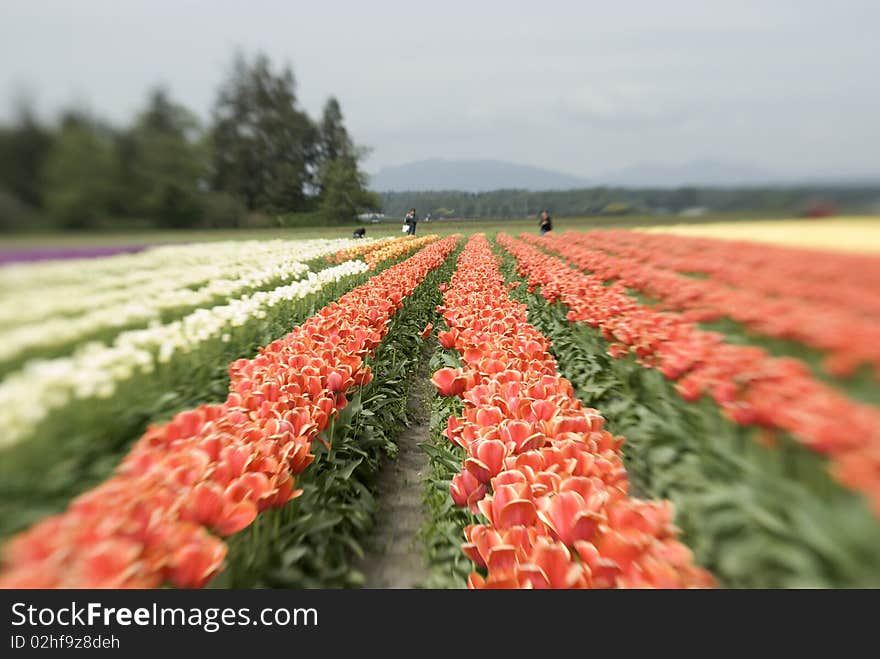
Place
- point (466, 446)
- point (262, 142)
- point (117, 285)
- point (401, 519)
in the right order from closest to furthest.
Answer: point (117, 285) → point (466, 446) → point (262, 142) → point (401, 519)

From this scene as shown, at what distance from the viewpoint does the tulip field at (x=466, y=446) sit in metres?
0.81

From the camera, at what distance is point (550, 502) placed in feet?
3.75

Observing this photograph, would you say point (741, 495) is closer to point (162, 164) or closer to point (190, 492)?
point (190, 492)

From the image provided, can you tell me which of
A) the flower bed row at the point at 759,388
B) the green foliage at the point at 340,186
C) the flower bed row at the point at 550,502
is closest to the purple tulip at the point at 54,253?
the flower bed row at the point at 550,502

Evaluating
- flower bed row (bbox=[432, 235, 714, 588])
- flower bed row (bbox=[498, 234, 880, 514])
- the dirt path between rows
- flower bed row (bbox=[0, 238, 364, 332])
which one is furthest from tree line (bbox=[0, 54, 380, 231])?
the dirt path between rows

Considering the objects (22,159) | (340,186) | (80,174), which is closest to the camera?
(22,159)

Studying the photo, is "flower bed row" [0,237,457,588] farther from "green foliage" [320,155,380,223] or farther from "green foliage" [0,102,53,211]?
"green foliage" [320,155,380,223]

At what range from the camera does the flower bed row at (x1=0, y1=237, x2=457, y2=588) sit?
78cm

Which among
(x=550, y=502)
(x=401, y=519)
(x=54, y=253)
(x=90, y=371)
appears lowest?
(x=401, y=519)

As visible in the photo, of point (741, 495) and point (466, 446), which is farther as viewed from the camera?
point (466, 446)

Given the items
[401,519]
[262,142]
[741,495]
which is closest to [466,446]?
[741,495]

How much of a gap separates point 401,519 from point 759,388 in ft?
7.15

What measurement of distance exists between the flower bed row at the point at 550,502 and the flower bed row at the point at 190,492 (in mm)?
669
